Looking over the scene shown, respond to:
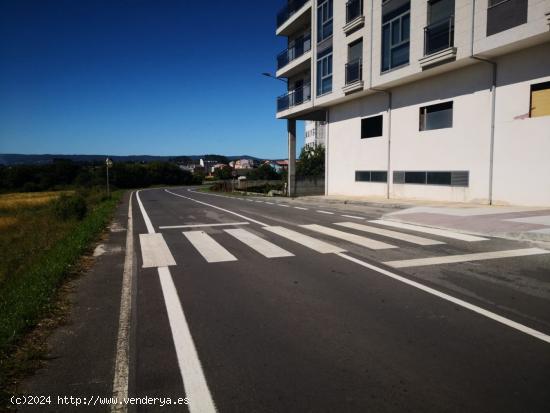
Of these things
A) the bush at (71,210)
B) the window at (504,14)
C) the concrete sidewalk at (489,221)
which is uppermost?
the window at (504,14)

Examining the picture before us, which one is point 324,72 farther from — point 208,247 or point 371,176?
point 208,247

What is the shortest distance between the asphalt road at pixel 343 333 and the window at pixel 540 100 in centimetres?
929

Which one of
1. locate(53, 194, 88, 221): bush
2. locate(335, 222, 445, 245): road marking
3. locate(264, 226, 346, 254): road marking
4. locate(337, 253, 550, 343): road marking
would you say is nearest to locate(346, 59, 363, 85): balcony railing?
locate(335, 222, 445, 245): road marking

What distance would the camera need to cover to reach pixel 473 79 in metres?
16.8

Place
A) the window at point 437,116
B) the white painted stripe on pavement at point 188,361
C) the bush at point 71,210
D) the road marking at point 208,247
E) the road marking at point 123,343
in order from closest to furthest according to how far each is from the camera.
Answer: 1. the white painted stripe on pavement at point 188,361
2. the road marking at point 123,343
3. the road marking at point 208,247
4. the window at point 437,116
5. the bush at point 71,210

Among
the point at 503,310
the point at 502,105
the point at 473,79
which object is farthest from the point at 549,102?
the point at 503,310

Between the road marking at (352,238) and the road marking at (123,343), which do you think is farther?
the road marking at (352,238)

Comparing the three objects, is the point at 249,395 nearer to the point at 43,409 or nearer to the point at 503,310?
the point at 43,409

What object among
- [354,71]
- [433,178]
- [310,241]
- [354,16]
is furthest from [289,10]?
[310,241]

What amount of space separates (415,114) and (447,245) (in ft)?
44.3

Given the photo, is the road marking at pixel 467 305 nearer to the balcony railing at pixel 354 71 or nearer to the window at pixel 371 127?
the window at pixel 371 127

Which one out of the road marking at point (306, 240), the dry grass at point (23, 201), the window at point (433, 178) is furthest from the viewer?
the dry grass at point (23, 201)

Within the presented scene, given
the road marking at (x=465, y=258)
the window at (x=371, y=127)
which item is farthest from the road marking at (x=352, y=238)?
the window at (x=371, y=127)

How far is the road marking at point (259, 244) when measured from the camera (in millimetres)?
7791
